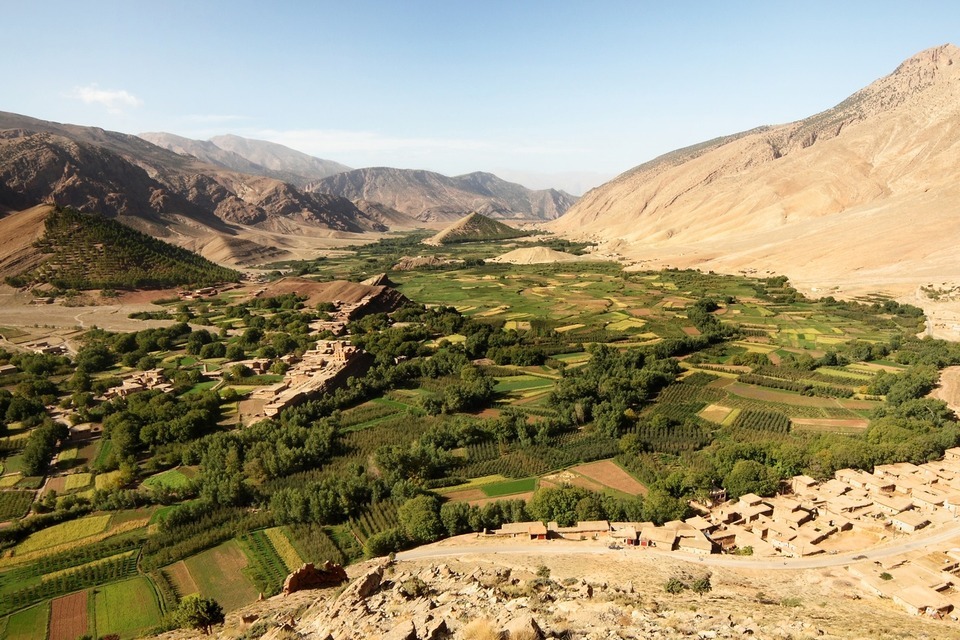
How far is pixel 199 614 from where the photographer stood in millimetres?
21016

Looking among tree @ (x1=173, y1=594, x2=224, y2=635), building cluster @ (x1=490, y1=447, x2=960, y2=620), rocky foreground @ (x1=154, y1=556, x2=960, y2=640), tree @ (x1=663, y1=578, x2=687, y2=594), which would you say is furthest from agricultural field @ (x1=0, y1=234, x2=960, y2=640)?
tree @ (x1=663, y1=578, x2=687, y2=594)

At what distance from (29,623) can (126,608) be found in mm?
3591

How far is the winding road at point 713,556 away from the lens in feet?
80.4

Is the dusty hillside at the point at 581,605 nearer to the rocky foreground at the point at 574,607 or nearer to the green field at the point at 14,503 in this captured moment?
the rocky foreground at the point at 574,607

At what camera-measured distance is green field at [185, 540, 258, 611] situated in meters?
24.2

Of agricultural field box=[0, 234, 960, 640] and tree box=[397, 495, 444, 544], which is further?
tree box=[397, 495, 444, 544]

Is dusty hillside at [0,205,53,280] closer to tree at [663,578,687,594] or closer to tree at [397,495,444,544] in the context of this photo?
tree at [397,495,444,544]

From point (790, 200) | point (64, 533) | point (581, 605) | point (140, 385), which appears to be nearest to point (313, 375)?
point (140, 385)

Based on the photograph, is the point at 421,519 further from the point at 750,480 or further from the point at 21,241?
the point at 21,241

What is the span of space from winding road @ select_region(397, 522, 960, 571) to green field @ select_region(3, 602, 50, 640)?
15.1 metres

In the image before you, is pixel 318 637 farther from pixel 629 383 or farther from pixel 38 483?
pixel 629 383

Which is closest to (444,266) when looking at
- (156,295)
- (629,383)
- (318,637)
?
(156,295)

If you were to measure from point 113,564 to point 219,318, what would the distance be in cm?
5448

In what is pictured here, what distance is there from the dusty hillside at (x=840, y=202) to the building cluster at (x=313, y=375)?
81713mm
